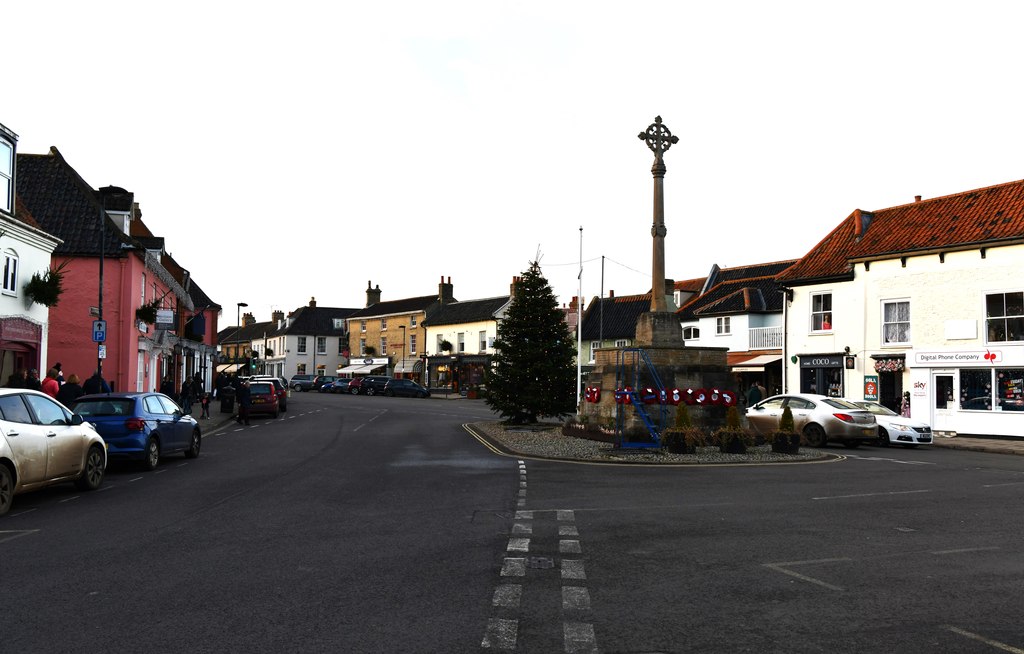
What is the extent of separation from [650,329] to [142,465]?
40.5ft

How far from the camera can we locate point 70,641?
5309mm

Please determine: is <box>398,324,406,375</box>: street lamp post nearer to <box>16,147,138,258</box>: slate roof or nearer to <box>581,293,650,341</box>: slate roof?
<box>581,293,650,341</box>: slate roof

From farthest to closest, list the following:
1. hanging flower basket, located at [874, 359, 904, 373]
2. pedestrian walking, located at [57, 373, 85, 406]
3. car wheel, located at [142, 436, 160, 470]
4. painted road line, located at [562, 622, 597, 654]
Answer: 1. hanging flower basket, located at [874, 359, 904, 373]
2. pedestrian walking, located at [57, 373, 85, 406]
3. car wheel, located at [142, 436, 160, 470]
4. painted road line, located at [562, 622, 597, 654]

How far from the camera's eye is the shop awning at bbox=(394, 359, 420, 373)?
3219 inches

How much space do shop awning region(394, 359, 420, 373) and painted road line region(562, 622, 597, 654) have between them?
7641cm

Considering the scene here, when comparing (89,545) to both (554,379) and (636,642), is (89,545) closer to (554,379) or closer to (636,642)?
(636,642)

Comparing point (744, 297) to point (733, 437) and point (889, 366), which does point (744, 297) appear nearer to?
point (889, 366)

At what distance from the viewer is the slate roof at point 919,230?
95.1 feet

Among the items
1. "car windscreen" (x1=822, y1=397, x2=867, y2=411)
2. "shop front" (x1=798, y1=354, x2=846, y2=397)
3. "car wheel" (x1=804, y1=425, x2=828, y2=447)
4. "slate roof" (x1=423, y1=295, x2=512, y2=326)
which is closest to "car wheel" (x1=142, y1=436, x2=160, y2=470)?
"car wheel" (x1=804, y1=425, x2=828, y2=447)

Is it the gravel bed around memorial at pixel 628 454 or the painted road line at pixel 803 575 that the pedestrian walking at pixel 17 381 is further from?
the painted road line at pixel 803 575

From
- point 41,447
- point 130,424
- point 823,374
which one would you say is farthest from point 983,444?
point 41,447

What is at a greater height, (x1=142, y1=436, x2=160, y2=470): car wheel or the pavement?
(x1=142, y1=436, x2=160, y2=470): car wheel

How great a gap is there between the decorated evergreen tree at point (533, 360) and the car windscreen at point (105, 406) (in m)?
15.9

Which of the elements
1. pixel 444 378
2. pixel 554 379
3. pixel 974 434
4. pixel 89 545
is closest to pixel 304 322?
pixel 444 378
